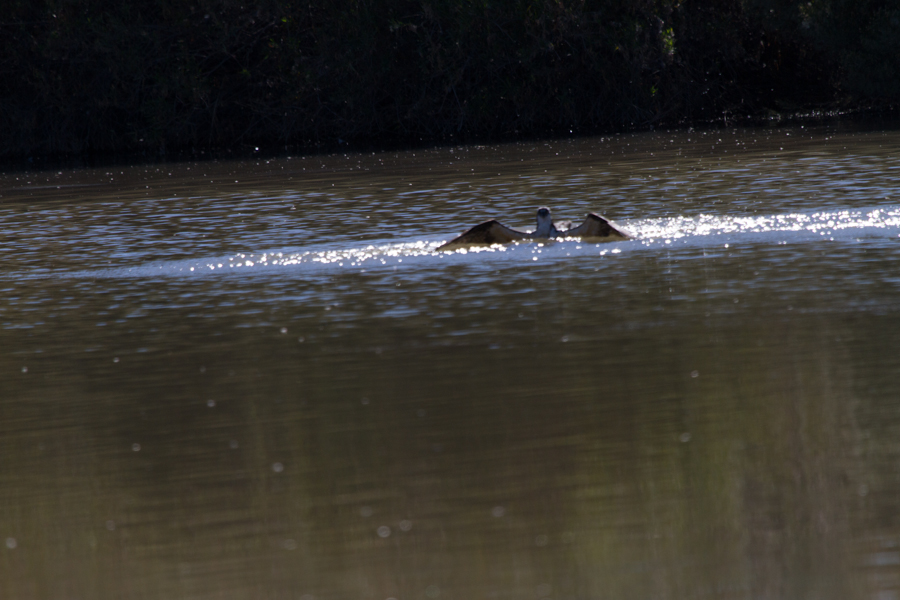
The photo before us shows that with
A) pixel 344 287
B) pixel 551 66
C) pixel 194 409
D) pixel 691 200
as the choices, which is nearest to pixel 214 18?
pixel 551 66

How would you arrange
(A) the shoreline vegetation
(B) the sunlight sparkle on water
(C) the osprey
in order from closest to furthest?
1. (B) the sunlight sparkle on water
2. (C) the osprey
3. (A) the shoreline vegetation

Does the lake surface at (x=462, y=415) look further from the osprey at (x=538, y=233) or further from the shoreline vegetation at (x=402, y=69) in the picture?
the shoreline vegetation at (x=402, y=69)

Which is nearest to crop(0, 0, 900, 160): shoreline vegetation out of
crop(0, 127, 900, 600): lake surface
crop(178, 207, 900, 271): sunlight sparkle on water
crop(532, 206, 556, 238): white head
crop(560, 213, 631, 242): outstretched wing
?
crop(0, 127, 900, 600): lake surface

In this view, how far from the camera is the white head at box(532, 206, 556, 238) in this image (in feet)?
51.0

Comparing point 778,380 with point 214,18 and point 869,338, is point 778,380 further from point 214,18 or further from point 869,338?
point 214,18

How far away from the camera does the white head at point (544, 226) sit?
1555 centimetres

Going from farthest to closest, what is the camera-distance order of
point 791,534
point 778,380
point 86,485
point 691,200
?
1. point 691,200
2. point 778,380
3. point 86,485
4. point 791,534

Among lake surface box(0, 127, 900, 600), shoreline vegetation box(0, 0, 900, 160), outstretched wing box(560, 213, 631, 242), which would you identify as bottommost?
lake surface box(0, 127, 900, 600)

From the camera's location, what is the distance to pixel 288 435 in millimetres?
7895

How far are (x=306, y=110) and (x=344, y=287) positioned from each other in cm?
2930

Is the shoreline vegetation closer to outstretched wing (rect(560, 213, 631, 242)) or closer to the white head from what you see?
outstretched wing (rect(560, 213, 631, 242))

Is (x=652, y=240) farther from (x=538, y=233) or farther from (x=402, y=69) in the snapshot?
(x=402, y=69)

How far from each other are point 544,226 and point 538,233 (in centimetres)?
13

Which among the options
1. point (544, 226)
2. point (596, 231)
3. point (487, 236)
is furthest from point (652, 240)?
point (487, 236)
